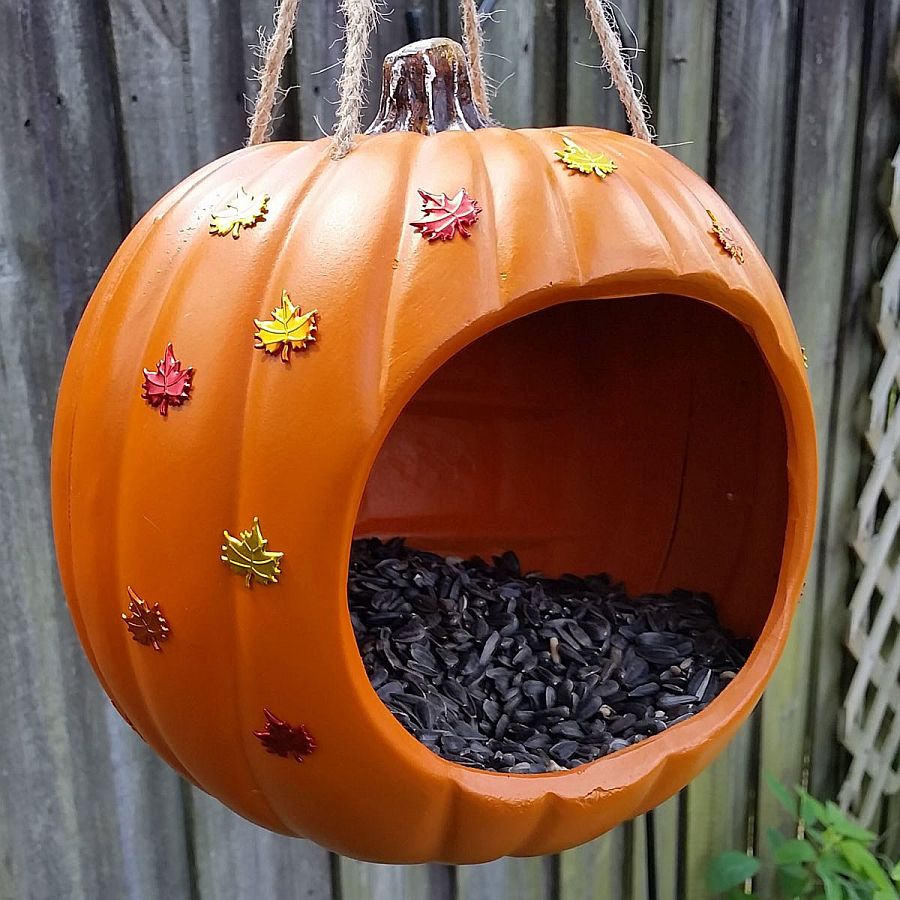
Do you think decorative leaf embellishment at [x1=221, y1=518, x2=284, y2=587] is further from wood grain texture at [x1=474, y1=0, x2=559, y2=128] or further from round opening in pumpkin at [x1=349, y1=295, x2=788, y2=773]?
wood grain texture at [x1=474, y1=0, x2=559, y2=128]

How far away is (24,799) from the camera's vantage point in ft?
2.97

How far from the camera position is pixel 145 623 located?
0.48 meters

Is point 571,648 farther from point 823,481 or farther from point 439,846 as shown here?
point 823,481

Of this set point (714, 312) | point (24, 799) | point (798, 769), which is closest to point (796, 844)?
point (798, 769)

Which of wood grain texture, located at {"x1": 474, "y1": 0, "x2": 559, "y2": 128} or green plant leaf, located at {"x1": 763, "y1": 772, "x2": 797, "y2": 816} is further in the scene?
green plant leaf, located at {"x1": 763, "y1": 772, "x2": 797, "y2": 816}

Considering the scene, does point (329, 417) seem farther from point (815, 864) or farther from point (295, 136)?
point (815, 864)

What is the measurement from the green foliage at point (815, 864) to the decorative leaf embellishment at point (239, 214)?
1.06m

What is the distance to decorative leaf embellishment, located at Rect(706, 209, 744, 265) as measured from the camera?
52 centimetres

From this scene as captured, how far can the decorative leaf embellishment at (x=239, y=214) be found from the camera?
1.54ft

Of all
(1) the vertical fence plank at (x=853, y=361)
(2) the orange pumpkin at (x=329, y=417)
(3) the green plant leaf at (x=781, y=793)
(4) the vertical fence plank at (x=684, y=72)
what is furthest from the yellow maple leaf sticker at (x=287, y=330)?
(3) the green plant leaf at (x=781, y=793)

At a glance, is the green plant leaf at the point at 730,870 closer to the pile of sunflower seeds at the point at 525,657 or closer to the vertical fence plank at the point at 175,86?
the pile of sunflower seeds at the point at 525,657

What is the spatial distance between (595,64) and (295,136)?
324 millimetres

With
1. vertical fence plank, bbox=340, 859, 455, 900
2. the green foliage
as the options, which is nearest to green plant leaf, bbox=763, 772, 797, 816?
the green foliage

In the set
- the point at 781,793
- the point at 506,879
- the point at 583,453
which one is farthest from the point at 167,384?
the point at 781,793
